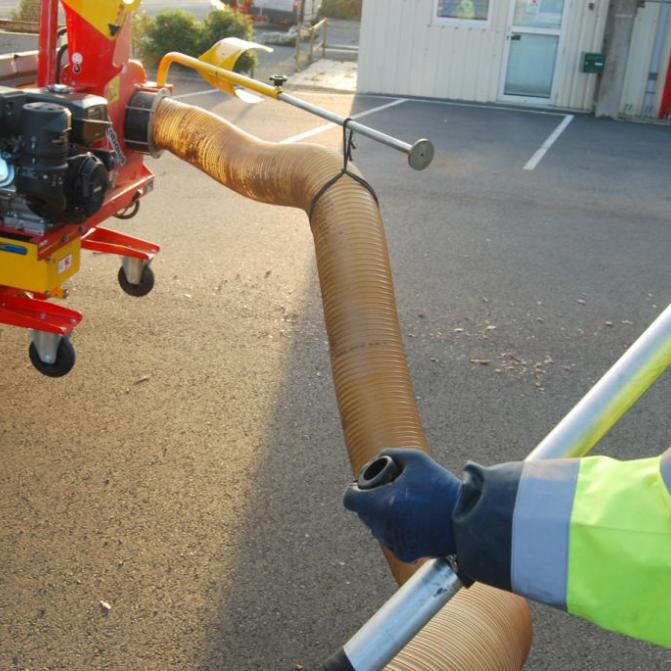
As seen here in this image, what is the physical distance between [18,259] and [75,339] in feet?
3.87

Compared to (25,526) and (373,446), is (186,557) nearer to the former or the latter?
(25,526)

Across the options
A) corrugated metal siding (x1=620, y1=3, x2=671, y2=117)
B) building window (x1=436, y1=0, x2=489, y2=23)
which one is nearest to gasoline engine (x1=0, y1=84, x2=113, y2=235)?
building window (x1=436, y1=0, x2=489, y2=23)

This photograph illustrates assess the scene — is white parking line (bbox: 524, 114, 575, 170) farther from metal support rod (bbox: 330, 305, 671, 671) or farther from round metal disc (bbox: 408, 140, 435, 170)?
metal support rod (bbox: 330, 305, 671, 671)

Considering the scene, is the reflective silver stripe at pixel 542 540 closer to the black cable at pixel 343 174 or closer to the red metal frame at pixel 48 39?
the black cable at pixel 343 174

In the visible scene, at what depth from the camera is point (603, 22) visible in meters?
13.3

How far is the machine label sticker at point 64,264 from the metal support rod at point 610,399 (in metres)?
2.44

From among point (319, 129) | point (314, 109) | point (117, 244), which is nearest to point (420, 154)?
point (314, 109)

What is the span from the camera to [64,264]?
141 inches

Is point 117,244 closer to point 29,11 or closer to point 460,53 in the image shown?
point 29,11

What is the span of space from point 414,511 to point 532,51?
44.4 feet

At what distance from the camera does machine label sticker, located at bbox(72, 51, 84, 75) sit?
3.74 metres

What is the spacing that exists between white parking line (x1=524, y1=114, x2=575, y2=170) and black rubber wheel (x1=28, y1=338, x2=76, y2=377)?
6.68 m

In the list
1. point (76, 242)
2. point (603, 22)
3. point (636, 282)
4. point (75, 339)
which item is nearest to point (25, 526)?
point (76, 242)

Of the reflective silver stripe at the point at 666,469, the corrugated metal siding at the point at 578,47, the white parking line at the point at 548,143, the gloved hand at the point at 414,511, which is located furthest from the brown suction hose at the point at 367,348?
the corrugated metal siding at the point at 578,47
